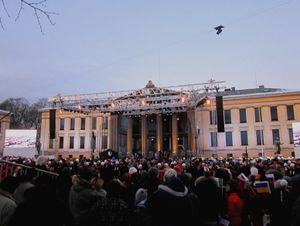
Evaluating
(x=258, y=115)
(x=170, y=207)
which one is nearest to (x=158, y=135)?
(x=258, y=115)

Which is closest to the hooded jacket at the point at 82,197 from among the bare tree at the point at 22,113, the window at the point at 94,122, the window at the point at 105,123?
the window at the point at 105,123

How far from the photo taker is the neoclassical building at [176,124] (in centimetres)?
3117

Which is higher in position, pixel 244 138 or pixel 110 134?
pixel 110 134

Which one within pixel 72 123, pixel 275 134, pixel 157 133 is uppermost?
pixel 72 123

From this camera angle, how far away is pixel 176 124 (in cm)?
4575

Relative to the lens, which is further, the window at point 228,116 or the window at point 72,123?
the window at point 72,123

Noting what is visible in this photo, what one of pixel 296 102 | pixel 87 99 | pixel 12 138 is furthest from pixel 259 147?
pixel 12 138

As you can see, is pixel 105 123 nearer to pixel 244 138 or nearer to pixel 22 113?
pixel 244 138

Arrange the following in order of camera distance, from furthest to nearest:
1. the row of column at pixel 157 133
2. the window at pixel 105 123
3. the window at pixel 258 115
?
the window at pixel 105 123
the window at pixel 258 115
the row of column at pixel 157 133

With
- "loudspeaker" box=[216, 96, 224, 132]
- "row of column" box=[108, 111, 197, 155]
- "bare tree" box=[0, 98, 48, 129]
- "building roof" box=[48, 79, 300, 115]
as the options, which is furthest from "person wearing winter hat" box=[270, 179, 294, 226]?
"bare tree" box=[0, 98, 48, 129]

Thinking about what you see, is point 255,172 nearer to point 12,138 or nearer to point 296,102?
point 12,138

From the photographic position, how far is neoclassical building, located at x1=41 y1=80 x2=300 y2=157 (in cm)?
3117

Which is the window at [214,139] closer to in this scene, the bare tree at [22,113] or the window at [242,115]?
the window at [242,115]

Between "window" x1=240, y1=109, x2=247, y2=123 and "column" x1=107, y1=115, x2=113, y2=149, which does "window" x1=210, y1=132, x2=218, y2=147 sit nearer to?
"window" x1=240, y1=109, x2=247, y2=123
